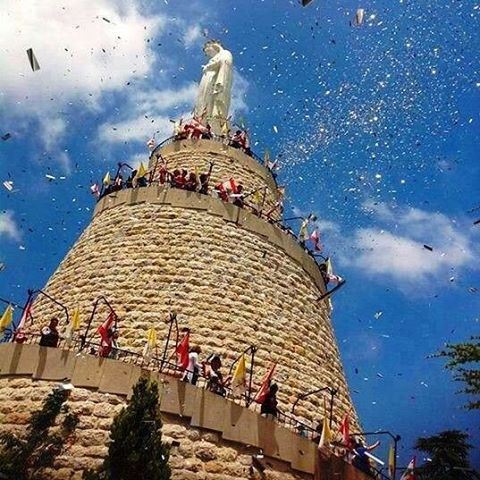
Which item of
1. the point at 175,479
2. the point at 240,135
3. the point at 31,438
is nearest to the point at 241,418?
the point at 175,479

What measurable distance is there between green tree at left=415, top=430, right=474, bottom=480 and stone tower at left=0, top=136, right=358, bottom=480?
162 inches

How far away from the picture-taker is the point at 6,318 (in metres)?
12.3

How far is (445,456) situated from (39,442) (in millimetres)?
13203

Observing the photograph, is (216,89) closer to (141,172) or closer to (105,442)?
(141,172)

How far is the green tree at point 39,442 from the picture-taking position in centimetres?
886

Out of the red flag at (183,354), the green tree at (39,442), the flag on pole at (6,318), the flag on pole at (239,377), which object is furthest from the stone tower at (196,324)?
the flag on pole at (6,318)

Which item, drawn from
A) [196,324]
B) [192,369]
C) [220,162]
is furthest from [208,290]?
[220,162]

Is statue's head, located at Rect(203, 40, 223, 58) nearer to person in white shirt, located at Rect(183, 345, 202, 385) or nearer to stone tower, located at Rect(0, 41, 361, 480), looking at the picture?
stone tower, located at Rect(0, 41, 361, 480)

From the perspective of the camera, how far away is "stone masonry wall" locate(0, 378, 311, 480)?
365 inches

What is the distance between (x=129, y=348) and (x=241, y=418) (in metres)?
3.65

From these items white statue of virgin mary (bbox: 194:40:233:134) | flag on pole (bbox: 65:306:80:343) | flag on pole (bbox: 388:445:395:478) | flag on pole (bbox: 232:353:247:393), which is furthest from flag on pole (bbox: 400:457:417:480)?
white statue of virgin mary (bbox: 194:40:233:134)

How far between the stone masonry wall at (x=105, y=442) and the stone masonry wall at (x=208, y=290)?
2700 millimetres

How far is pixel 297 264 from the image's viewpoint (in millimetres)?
17406

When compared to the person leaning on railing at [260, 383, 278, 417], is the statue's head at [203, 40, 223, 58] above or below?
above
